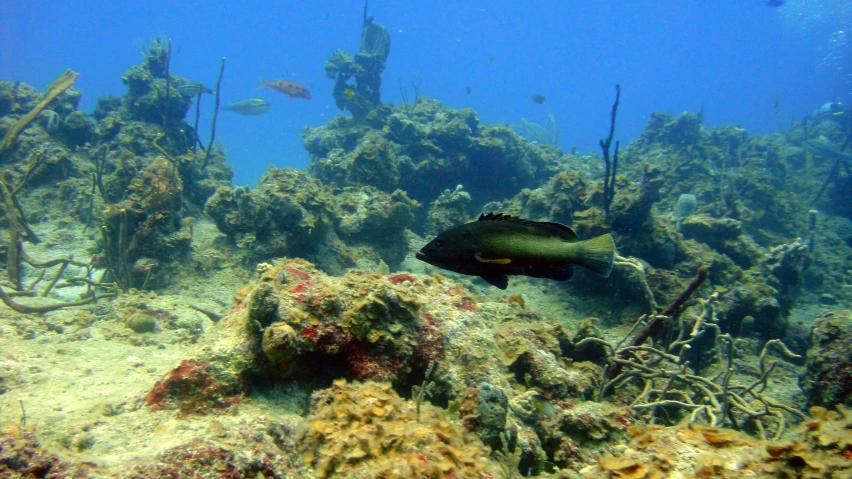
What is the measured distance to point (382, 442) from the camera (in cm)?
214

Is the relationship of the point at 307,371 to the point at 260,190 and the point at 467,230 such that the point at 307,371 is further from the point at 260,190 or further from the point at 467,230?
the point at 260,190

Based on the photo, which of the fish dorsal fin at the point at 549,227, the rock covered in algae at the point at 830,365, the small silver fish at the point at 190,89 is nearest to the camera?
the fish dorsal fin at the point at 549,227

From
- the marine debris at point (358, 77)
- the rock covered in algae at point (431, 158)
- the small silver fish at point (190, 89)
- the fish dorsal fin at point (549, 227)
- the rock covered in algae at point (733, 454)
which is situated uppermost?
the marine debris at point (358, 77)

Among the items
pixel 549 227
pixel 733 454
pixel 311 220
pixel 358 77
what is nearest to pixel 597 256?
pixel 549 227

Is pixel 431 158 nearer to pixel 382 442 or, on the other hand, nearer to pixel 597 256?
→ pixel 597 256

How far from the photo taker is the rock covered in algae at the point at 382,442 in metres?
2.00

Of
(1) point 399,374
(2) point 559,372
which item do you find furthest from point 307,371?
(2) point 559,372

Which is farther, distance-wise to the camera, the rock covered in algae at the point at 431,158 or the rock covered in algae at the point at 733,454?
the rock covered in algae at the point at 431,158

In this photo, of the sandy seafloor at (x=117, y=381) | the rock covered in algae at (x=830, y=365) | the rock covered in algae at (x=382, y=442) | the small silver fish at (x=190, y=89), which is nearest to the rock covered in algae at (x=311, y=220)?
the sandy seafloor at (x=117, y=381)

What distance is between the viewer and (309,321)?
2992 millimetres

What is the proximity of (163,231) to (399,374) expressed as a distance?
6.43 m

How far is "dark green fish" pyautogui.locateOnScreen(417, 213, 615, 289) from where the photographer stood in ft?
6.80

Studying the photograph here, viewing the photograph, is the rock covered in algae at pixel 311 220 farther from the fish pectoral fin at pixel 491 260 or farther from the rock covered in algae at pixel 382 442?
the fish pectoral fin at pixel 491 260

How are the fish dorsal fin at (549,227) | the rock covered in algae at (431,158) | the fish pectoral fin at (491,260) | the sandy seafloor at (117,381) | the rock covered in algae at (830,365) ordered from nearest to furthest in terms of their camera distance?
the fish pectoral fin at (491,260)
the fish dorsal fin at (549,227)
the sandy seafloor at (117,381)
the rock covered in algae at (830,365)
the rock covered in algae at (431,158)
